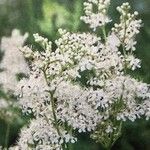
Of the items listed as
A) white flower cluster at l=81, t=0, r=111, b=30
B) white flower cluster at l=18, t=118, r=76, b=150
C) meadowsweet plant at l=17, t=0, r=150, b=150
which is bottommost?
white flower cluster at l=18, t=118, r=76, b=150

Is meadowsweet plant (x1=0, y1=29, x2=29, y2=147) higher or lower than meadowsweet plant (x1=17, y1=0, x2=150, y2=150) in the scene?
higher

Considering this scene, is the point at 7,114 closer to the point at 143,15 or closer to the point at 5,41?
the point at 5,41

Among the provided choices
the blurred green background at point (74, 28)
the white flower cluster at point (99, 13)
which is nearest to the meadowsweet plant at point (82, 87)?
the white flower cluster at point (99, 13)

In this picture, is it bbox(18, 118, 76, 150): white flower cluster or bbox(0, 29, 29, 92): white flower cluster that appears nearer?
bbox(18, 118, 76, 150): white flower cluster

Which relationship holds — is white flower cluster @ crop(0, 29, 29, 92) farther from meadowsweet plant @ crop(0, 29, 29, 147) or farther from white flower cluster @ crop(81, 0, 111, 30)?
white flower cluster @ crop(81, 0, 111, 30)

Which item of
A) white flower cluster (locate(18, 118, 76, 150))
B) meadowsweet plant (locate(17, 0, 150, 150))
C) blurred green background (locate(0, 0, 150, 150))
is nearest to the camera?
meadowsweet plant (locate(17, 0, 150, 150))

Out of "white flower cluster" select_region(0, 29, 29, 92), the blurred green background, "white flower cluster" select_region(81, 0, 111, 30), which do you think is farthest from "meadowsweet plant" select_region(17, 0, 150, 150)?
the blurred green background

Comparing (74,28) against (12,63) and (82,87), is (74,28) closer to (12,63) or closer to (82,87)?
(12,63)
